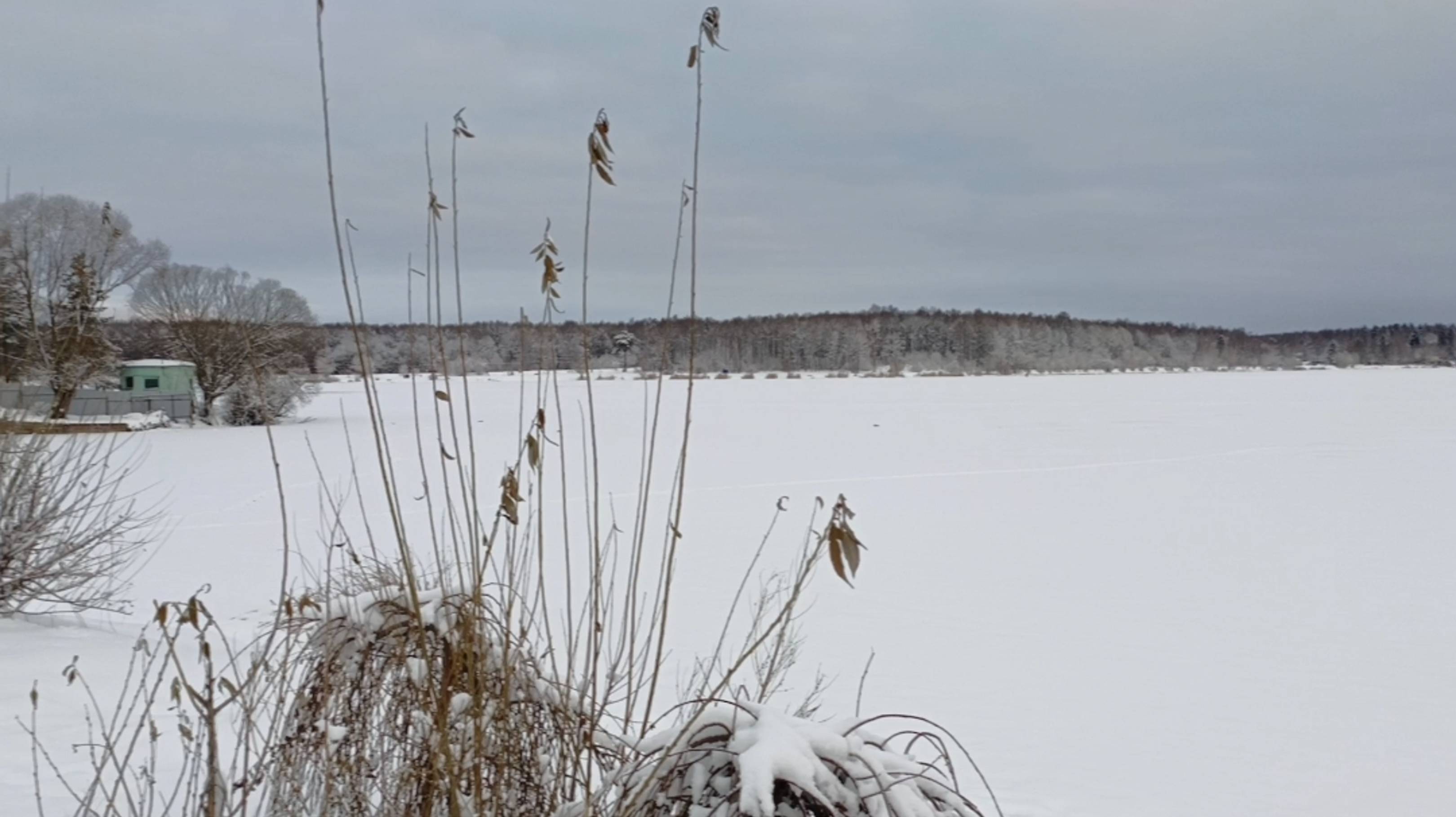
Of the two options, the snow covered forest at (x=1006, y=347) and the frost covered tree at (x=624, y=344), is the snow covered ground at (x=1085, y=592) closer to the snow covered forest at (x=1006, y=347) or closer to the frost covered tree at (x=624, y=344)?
the frost covered tree at (x=624, y=344)

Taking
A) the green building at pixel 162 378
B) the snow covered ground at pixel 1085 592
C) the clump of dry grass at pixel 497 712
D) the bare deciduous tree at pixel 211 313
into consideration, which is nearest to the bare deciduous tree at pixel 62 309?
the snow covered ground at pixel 1085 592

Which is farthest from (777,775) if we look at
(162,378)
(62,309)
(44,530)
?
(162,378)

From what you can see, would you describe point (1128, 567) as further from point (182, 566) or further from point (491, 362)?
point (182, 566)

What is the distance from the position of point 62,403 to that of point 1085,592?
9.43 metres

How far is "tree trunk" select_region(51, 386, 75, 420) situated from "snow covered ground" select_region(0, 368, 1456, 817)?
4.69 feet

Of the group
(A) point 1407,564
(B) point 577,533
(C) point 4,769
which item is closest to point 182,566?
(B) point 577,533

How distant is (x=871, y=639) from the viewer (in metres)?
9.41

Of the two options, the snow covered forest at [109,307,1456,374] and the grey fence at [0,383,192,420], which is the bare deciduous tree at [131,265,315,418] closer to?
the grey fence at [0,383,192,420]

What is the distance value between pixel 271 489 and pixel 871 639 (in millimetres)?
13235

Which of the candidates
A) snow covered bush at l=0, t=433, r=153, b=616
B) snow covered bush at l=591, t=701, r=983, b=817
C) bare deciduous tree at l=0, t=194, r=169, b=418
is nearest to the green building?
snow covered bush at l=0, t=433, r=153, b=616

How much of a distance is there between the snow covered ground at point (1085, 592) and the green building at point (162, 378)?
6541 millimetres

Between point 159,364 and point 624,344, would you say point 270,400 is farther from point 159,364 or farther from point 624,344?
point 624,344

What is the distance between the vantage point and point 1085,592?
11164mm

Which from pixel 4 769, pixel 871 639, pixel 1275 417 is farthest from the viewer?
pixel 1275 417
